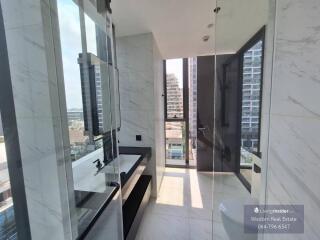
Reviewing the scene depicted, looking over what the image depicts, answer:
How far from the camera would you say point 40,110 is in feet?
2.64

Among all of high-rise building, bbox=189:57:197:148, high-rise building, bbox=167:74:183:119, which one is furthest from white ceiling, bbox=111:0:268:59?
high-rise building, bbox=167:74:183:119

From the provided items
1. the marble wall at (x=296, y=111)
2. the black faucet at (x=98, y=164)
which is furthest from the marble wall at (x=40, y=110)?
the marble wall at (x=296, y=111)

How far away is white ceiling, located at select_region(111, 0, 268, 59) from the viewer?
1561 mm

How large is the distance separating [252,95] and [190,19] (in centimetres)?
127

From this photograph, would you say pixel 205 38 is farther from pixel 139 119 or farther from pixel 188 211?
pixel 188 211

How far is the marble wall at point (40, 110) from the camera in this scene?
2.44 feet

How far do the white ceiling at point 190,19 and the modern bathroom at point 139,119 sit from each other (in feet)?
0.05

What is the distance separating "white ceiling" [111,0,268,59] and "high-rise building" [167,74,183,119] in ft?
3.98

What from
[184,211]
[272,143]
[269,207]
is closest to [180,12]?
[272,143]

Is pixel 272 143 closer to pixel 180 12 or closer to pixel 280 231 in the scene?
pixel 280 231

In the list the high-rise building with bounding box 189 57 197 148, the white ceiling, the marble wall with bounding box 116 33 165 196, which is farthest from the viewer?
the high-rise building with bounding box 189 57 197 148

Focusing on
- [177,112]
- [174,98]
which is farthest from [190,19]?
[177,112]

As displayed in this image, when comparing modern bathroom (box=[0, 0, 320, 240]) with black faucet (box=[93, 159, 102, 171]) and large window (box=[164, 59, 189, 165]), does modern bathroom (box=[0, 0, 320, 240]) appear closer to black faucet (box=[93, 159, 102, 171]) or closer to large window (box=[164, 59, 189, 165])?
black faucet (box=[93, 159, 102, 171])

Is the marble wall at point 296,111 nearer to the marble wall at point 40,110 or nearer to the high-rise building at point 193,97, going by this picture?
the marble wall at point 40,110
